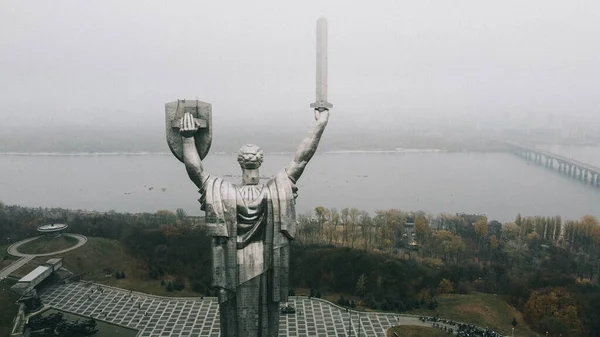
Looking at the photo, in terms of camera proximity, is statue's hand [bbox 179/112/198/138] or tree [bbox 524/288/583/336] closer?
statue's hand [bbox 179/112/198/138]

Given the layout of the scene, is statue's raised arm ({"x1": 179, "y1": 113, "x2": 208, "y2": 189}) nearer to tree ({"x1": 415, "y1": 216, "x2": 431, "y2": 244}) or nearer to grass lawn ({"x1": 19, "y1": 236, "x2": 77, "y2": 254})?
grass lawn ({"x1": 19, "y1": 236, "x2": 77, "y2": 254})

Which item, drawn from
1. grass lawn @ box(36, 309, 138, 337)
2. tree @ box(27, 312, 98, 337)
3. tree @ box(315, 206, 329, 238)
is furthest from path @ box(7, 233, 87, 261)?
tree @ box(315, 206, 329, 238)

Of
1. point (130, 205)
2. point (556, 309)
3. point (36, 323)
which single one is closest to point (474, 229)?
point (556, 309)

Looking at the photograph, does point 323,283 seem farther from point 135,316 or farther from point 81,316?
point 81,316

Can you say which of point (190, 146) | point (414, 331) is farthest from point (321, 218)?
point (190, 146)

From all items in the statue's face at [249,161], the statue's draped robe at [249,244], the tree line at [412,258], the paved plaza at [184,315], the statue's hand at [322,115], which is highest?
the statue's hand at [322,115]

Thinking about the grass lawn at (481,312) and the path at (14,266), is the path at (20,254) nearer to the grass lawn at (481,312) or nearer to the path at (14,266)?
the path at (14,266)

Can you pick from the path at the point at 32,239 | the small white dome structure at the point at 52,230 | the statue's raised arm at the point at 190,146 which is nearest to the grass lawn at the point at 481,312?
the statue's raised arm at the point at 190,146
